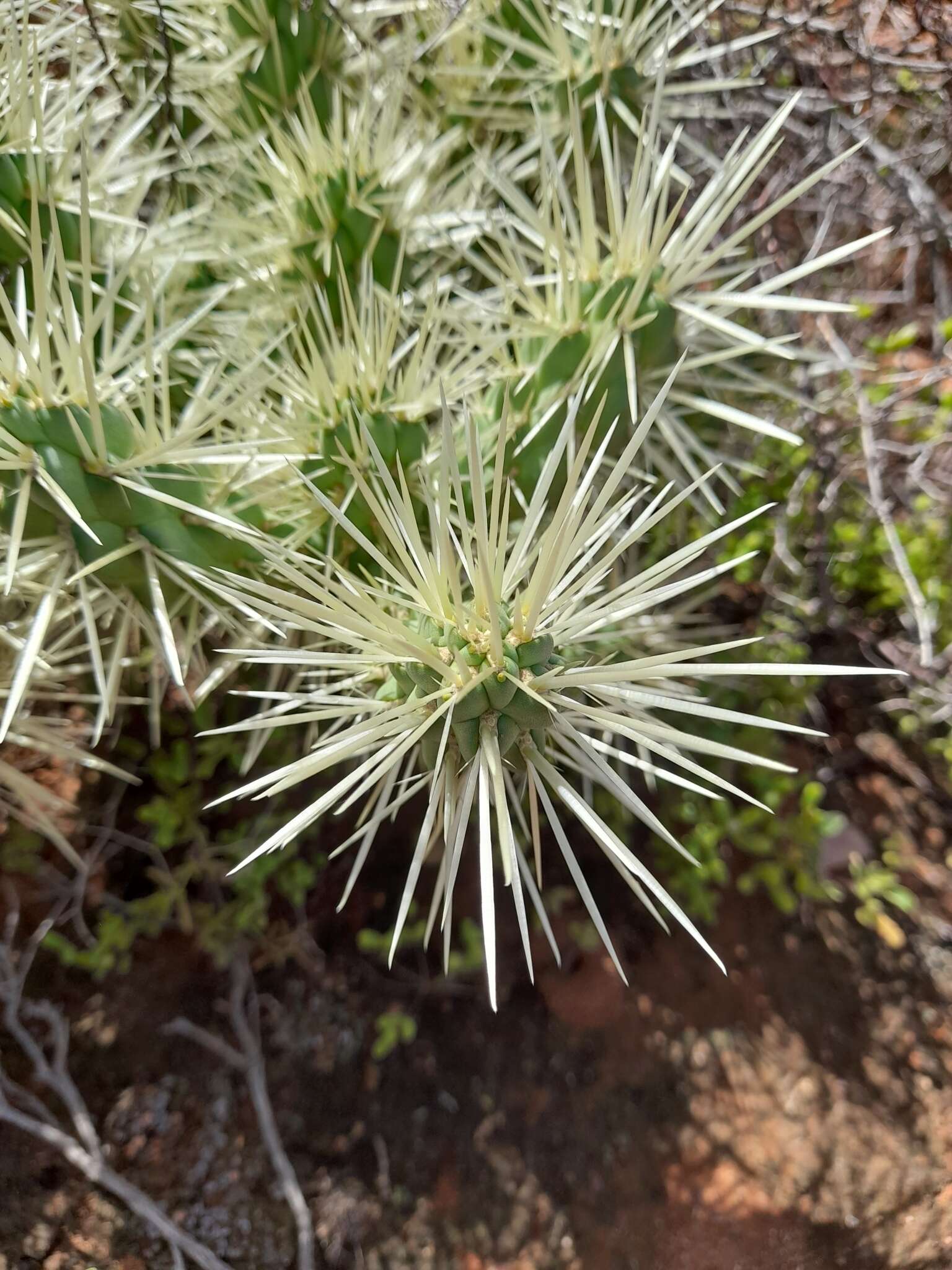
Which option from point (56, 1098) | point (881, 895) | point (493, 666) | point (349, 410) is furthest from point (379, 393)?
point (881, 895)

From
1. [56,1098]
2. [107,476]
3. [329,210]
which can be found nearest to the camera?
[107,476]

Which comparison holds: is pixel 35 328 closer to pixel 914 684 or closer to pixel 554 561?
pixel 554 561

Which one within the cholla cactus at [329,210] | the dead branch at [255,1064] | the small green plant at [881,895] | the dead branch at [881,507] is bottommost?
the dead branch at [255,1064]

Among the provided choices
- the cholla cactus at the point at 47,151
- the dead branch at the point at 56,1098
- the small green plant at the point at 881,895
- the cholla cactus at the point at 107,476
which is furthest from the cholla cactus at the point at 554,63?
the dead branch at the point at 56,1098

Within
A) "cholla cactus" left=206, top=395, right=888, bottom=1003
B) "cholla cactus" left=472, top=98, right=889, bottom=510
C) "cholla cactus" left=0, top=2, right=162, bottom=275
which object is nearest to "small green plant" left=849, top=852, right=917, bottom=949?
"cholla cactus" left=472, top=98, right=889, bottom=510

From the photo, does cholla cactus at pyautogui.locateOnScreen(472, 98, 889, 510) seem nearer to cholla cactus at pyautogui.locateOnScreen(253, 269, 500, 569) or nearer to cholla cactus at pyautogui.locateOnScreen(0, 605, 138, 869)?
cholla cactus at pyautogui.locateOnScreen(253, 269, 500, 569)

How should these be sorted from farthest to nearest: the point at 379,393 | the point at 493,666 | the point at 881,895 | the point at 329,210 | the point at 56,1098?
the point at 881,895 < the point at 56,1098 < the point at 329,210 < the point at 379,393 < the point at 493,666

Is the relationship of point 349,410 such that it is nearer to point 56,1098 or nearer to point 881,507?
point 881,507

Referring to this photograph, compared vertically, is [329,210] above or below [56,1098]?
above

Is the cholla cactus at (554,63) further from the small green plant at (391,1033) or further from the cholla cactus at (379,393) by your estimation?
the small green plant at (391,1033)

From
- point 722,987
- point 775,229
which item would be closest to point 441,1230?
point 722,987

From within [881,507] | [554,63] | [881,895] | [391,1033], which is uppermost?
[554,63]
